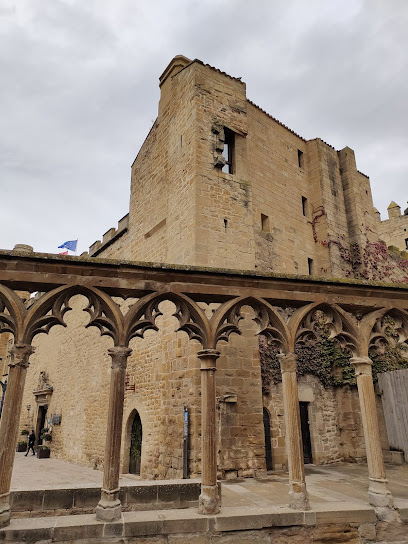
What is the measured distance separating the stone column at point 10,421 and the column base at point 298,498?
2945mm

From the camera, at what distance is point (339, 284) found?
5.37 metres

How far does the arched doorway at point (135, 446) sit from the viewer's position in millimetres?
10203

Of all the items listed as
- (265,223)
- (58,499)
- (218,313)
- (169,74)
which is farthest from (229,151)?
(58,499)

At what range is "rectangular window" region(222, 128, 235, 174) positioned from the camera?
35.2 ft

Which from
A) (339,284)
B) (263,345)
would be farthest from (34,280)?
(263,345)

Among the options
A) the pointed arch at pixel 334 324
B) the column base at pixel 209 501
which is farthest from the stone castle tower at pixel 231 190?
the column base at pixel 209 501

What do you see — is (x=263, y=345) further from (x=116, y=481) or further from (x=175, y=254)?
(x=116, y=481)

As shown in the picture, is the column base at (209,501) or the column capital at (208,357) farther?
the column capital at (208,357)

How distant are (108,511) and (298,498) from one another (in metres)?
2.06

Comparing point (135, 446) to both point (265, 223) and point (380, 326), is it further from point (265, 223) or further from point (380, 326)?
point (380, 326)

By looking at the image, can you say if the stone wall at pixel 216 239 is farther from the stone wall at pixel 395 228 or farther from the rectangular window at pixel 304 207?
the stone wall at pixel 395 228

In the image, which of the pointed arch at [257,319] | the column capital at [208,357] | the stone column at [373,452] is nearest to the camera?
the stone column at [373,452]

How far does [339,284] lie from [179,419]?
4.65 meters

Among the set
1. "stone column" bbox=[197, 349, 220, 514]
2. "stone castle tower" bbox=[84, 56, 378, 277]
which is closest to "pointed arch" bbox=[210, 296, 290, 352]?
"stone column" bbox=[197, 349, 220, 514]
